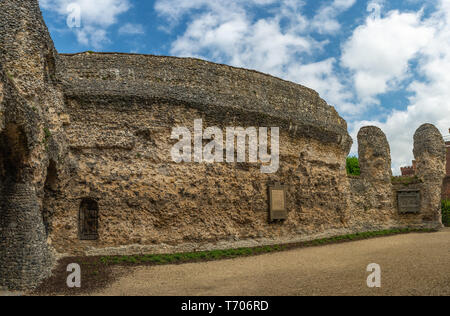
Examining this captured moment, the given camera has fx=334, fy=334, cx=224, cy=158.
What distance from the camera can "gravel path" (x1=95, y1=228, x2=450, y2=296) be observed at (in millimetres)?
5910

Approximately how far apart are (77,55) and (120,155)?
3.66 metres

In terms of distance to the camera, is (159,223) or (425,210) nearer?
(159,223)

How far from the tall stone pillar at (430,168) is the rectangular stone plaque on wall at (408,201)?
401 mm

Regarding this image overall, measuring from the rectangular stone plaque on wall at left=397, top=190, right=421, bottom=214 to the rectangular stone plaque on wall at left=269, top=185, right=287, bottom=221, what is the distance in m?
8.07

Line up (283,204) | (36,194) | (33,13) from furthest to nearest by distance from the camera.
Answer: (283,204), (33,13), (36,194)

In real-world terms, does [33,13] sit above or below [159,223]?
above

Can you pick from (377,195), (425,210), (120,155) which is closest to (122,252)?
(120,155)

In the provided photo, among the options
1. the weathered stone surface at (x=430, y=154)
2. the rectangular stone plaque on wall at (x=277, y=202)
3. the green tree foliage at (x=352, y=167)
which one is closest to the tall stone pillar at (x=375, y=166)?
the weathered stone surface at (x=430, y=154)

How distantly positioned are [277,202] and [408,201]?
8.84 m

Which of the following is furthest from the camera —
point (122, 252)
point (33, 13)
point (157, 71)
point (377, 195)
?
point (377, 195)

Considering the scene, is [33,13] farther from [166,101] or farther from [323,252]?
[323,252]

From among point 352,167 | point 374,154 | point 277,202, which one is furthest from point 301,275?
point 352,167

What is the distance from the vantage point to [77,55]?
35.8 feet

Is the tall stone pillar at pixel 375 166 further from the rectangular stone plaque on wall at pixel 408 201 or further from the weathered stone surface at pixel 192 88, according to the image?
the weathered stone surface at pixel 192 88
